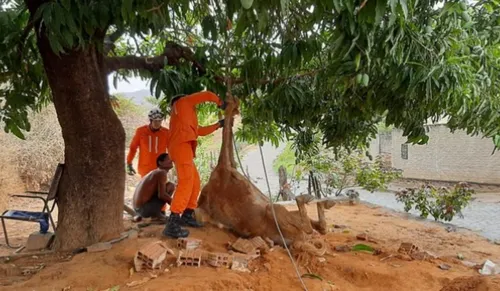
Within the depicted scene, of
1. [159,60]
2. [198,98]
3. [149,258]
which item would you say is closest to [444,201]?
[198,98]

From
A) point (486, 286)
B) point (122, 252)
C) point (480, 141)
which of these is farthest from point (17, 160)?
point (480, 141)

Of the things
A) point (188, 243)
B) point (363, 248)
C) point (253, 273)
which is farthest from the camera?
point (363, 248)

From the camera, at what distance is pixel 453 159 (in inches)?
482

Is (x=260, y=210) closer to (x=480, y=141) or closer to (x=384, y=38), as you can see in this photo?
(x=384, y=38)

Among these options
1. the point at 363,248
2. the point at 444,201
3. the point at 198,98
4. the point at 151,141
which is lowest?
the point at 363,248

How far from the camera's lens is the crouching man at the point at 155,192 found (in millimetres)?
5023

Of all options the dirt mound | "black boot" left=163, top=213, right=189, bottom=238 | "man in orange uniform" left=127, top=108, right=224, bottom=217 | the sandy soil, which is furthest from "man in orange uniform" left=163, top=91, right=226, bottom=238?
the dirt mound

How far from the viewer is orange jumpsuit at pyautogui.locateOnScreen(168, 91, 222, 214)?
401 centimetres

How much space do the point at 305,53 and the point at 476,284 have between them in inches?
81.8

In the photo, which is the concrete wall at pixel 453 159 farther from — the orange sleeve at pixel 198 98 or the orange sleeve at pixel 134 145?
the orange sleeve at pixel 198 98

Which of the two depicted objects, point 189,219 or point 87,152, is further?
point 189,219

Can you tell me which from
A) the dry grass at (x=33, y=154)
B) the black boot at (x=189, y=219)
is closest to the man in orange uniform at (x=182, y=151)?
the black boot at (x=189, y=219)

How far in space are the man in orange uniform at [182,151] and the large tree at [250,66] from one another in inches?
17.2

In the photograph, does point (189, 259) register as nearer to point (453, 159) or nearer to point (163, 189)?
point (163, 189)
